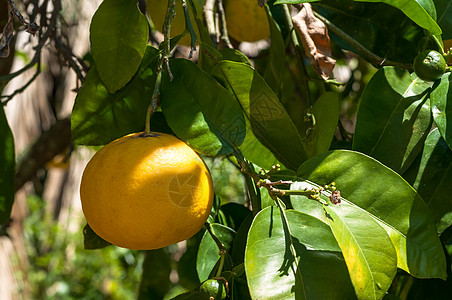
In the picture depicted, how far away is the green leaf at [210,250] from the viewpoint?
29.5 inches

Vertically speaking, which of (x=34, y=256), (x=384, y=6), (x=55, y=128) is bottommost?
(x=34, y=256)

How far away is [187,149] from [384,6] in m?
0.46

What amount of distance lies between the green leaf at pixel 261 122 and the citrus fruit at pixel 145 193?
11 cm

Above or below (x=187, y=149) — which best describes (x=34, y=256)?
below

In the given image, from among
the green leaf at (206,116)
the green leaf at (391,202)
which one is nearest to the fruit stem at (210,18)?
the green leaf at (206,116)

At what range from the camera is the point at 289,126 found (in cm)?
65

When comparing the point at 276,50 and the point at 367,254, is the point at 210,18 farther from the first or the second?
the point at 367,254

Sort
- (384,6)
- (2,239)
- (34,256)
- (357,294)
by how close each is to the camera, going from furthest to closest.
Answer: (34,256)
(2,239)
(384,6)
(357,294)

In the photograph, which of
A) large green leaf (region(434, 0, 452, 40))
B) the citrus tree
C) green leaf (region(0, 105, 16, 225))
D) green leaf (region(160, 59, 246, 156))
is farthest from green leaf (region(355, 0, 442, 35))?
green leaf (region(0, 105, 16, 225))

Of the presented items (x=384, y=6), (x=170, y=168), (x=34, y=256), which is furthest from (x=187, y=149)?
(x=34, y=256)

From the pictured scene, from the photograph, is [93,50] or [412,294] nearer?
[93,50]

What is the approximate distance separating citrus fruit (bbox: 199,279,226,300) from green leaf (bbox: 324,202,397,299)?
144 millimetres

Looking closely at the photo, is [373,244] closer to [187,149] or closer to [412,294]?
[187,149]

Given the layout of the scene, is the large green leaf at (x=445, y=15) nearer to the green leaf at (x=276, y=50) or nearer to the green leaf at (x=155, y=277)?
the green leaf at (x=276, y=50)
